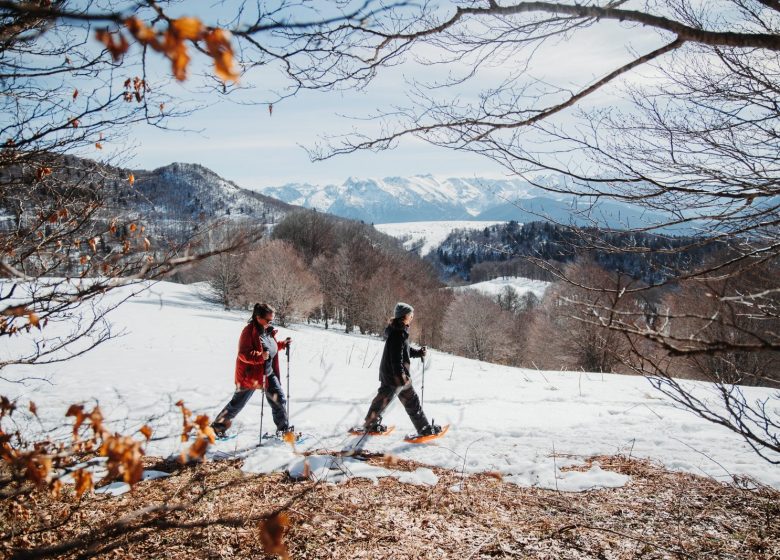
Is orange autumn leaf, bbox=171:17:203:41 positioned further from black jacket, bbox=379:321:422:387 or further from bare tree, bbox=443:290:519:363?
bare tree, bbox=443:290:519:363

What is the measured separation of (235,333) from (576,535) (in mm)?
20515

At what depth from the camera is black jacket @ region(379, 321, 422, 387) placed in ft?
19.3

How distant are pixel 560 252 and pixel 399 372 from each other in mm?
2605

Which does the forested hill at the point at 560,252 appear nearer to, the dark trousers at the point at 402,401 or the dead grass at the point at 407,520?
the dead grass at the point at 407,520

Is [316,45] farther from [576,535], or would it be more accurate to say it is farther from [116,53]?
[576,535]

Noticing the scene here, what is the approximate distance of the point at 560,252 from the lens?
14.8ft

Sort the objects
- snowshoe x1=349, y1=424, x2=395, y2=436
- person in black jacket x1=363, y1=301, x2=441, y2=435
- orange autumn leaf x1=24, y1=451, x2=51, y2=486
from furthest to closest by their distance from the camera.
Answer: snowshoe x1=349, y1=424, x2=395, y2=436 < person in black jacket x1=363, y1=301, x2=441, y2=435 < orange autumn leaf x1=24, y1=451, x2=51, y2=486

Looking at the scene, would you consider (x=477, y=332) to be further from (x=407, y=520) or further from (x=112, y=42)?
(x=112, y=42)

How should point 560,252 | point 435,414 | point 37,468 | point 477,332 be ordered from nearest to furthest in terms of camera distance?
point 37,468 → point 560,252 → point 435,414 → point 477,332

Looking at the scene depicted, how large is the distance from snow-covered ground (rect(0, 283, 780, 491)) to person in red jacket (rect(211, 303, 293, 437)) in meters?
0.42

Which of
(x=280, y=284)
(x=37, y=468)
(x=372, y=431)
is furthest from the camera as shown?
(x=280, y=284)

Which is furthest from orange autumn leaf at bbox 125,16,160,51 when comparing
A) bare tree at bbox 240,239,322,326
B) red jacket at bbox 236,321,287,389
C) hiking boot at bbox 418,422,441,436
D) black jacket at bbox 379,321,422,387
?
bare tree at bbox 240,239,322,326

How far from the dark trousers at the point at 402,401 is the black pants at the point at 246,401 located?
1191mm

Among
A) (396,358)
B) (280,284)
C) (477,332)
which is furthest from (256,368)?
(477,332)
